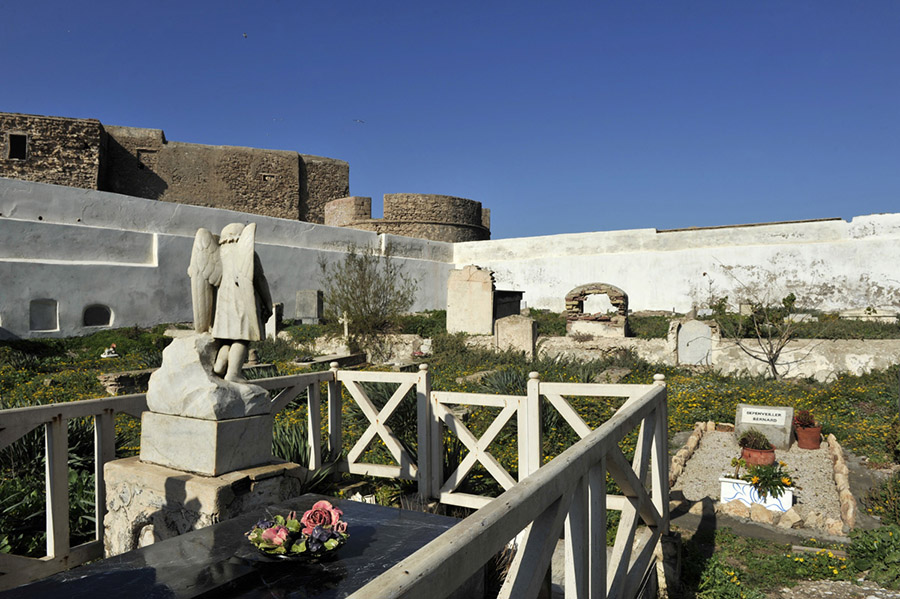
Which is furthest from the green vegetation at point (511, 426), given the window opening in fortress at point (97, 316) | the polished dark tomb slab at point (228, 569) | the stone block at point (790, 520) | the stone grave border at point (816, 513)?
the polished dark tomb slab at point (228, 569)

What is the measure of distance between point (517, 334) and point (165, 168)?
67.1 ft

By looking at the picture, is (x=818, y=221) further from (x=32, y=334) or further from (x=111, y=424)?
(x=32, y=334)

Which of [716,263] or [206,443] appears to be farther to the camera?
[716,263]

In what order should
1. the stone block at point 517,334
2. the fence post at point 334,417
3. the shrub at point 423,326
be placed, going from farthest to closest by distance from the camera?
the shrub at point 423,326, the stone block at point 517,334, the fence post at point 334,417

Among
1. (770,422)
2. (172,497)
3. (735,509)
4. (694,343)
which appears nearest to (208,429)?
(172,497)

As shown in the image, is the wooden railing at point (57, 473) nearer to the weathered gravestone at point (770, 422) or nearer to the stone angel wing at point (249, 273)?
the stone angel wing at point (249, 273)

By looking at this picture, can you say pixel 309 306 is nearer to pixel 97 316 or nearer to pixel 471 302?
pixel 471 302

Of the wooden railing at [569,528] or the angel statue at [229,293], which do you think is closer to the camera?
the wooden railing at [569,528]

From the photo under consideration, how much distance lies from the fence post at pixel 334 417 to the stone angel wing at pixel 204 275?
1489 mm

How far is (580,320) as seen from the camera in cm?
1577

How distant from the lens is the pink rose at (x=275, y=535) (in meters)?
2.56

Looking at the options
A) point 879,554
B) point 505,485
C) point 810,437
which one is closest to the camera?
point 879,554

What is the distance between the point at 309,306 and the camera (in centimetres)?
1941

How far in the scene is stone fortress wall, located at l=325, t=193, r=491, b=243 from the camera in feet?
92.8
